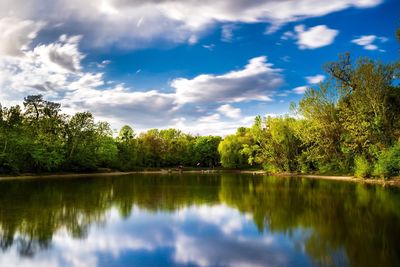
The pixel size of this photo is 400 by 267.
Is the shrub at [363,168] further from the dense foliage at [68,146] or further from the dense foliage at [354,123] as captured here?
the dense foliage at [68,146]

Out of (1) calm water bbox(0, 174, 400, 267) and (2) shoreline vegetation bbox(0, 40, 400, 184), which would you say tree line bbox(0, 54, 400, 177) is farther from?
(1) calm water bbox(0, 174, 400, 267)

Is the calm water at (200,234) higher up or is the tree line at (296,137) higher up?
the tree line at (296,137)

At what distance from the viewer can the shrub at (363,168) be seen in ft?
134

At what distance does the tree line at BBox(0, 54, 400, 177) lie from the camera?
135 ft

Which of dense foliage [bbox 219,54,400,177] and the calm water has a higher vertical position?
dense foliage [bbox 219,54,400,177]

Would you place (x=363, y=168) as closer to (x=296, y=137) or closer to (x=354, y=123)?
(x=354, y=123)

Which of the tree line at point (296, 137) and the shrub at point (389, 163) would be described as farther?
the tree line at point (296, 137)

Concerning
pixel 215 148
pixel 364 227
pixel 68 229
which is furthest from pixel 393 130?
pixel 215 148

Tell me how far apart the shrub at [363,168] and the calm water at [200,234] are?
67.1ft

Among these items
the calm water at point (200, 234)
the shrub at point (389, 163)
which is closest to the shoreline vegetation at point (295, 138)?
the shrub at point (389, 163)

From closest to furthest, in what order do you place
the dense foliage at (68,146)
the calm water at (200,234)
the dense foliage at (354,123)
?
the calm water at (200,234) < the dense foliage at (354,123) < the dense foliage at (68,146)

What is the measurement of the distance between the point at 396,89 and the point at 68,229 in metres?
40.8

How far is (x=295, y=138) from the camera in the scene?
61094mm

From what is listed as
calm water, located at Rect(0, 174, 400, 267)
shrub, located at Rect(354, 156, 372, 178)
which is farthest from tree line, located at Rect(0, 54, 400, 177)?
calm water, located at Rect(0, 174, 400, 267)
